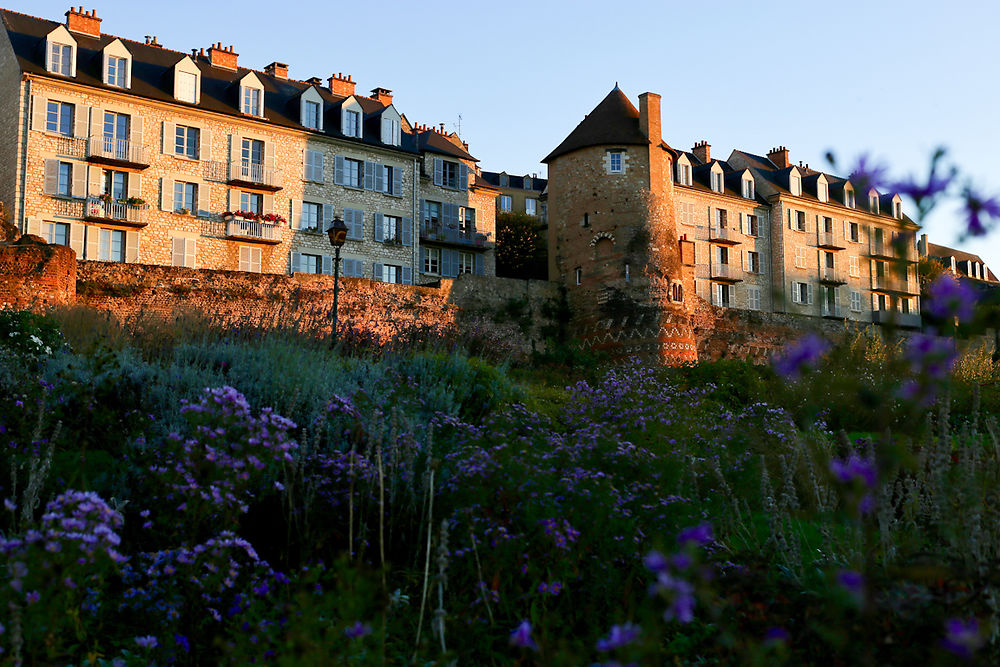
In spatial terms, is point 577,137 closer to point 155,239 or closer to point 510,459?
A: point 155,239

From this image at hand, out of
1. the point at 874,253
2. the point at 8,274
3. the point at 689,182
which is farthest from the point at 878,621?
the point at 689,182

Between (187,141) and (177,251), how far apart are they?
3684 millimetres

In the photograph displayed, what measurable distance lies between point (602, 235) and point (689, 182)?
11926 millimetres

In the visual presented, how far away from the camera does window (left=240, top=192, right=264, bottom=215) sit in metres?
29.5

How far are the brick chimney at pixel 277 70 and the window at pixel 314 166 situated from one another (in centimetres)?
524

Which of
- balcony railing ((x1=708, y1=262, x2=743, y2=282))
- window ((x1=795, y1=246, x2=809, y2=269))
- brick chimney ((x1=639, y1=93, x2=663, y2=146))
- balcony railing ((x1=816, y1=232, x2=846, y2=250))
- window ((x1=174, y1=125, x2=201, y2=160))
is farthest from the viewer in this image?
balcony railing ((x1=816, y1=232, x2=846, y2=250))

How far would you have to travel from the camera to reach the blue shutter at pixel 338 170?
104 feet

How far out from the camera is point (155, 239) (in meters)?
27.5

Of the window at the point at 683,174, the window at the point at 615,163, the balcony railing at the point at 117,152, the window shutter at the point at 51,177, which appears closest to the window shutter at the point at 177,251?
the balcony railing at the point at 117,152

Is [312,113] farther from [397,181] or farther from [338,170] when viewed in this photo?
[397,181]

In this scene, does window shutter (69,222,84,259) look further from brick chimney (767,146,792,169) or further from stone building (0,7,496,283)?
brick chimney (767,146,792,169)

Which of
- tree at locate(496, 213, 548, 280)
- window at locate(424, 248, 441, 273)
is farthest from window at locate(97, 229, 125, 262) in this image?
tree at locate(496, 213, 548, 280)

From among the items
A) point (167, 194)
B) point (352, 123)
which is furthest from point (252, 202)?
point (352, 123)

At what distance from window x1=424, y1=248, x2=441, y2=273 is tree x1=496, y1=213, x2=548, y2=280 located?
7.24m
